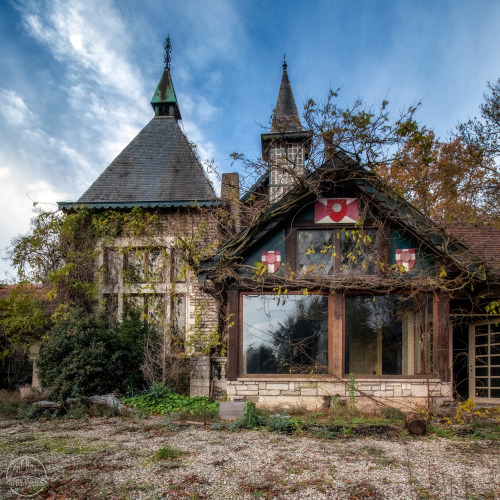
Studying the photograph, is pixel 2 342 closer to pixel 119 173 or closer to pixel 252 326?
pixel 119 173

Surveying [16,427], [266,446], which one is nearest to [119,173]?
[16,427]

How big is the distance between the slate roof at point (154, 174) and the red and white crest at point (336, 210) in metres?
3.62

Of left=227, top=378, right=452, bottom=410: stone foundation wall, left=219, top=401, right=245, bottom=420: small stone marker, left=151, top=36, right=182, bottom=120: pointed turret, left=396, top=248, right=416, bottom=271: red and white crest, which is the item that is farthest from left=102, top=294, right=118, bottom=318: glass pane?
left=396, top=248, right=416, bottom=271: red and white crest

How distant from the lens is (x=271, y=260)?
27.1 feet

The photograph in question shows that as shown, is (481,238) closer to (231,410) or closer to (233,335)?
(233,335)

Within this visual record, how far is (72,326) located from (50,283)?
227 cm

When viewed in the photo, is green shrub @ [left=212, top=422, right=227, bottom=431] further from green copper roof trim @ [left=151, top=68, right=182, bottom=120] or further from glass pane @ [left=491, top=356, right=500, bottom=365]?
green copper roof trim @ [left=151, top=68, right=182, bottom=120]

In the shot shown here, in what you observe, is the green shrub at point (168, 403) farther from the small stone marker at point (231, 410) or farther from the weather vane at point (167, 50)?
the weather vane at point (167, 50)

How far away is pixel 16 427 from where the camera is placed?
6965 millimetres

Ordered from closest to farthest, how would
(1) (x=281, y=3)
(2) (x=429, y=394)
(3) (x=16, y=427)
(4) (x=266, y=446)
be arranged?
(4) (x=266, y=446), (3) (x=16, y=427), (2) (x=429, y=394), (1) (x=281, y=3)

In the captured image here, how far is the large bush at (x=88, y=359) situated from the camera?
8562 millimetres

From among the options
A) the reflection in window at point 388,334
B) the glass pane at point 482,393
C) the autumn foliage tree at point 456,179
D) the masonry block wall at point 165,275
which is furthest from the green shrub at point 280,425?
the autumn foliage tree at point 456,179

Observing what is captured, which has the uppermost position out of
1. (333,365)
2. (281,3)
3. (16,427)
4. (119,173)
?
(281,3)

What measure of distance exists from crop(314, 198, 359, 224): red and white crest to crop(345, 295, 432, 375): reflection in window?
1588 millimetres
